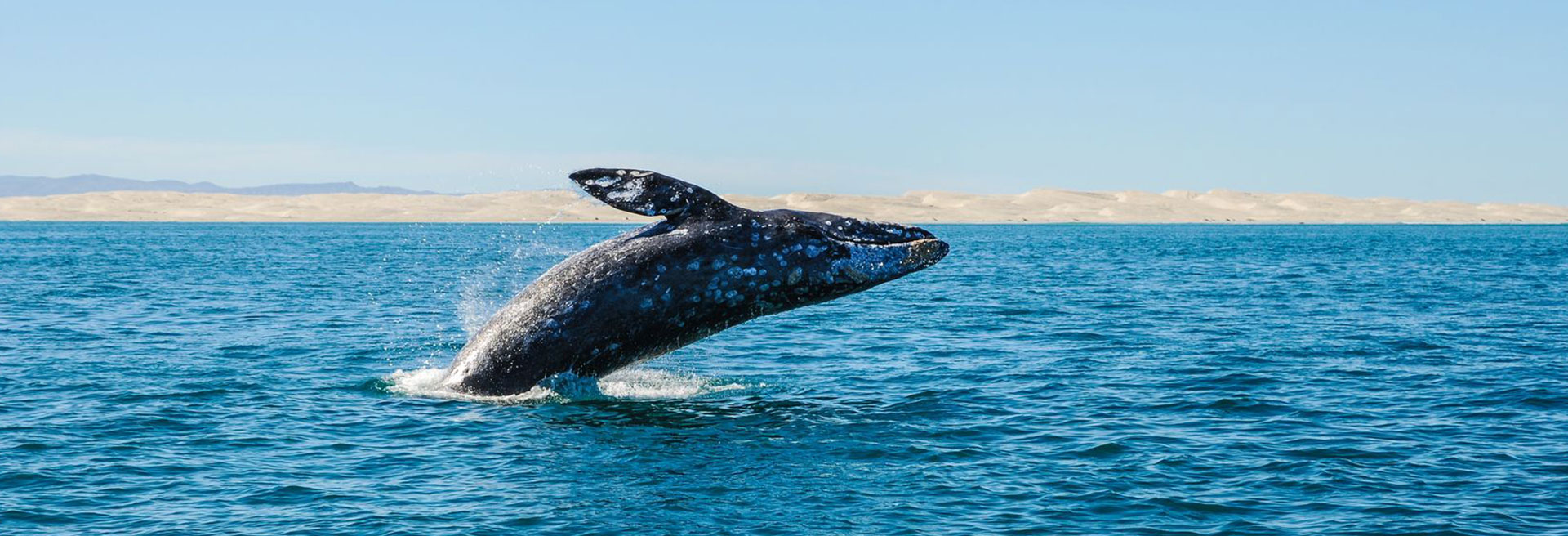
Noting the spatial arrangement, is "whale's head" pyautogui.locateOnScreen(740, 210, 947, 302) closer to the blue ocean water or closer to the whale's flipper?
the whale's flipper

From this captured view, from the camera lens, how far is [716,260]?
1509 centimetres

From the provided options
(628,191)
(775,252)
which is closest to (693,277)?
(775,252)

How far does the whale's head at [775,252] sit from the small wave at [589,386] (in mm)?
1898

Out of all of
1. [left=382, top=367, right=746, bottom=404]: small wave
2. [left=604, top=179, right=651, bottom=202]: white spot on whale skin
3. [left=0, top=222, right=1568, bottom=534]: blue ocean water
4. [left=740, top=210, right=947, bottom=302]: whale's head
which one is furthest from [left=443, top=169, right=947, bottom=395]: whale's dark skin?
[left=604, top=179, right=651, bottom=202]: white spot on whale skin

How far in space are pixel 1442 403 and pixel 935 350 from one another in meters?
8.65

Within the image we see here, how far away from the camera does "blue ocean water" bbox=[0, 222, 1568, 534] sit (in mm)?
11789

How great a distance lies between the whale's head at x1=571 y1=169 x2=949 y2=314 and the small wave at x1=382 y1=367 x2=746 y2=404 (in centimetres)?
190

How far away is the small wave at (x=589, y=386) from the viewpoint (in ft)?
52.5

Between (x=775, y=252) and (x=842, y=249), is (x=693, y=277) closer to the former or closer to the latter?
(x=775, y=252)

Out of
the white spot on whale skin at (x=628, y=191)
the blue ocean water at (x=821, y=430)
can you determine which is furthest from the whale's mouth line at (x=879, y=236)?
the white spot on whale skin at (x=628, y=191)

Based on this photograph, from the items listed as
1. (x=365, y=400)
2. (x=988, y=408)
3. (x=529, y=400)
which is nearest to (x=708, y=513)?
(x=529, y=400)

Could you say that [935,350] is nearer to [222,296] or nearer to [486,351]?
[486,351]

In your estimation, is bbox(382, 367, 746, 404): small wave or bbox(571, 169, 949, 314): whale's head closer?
bbox(571, 169, 949, 314): whale's head

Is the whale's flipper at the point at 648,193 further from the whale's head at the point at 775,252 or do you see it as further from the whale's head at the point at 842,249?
the whale's head at the point at 842,249
